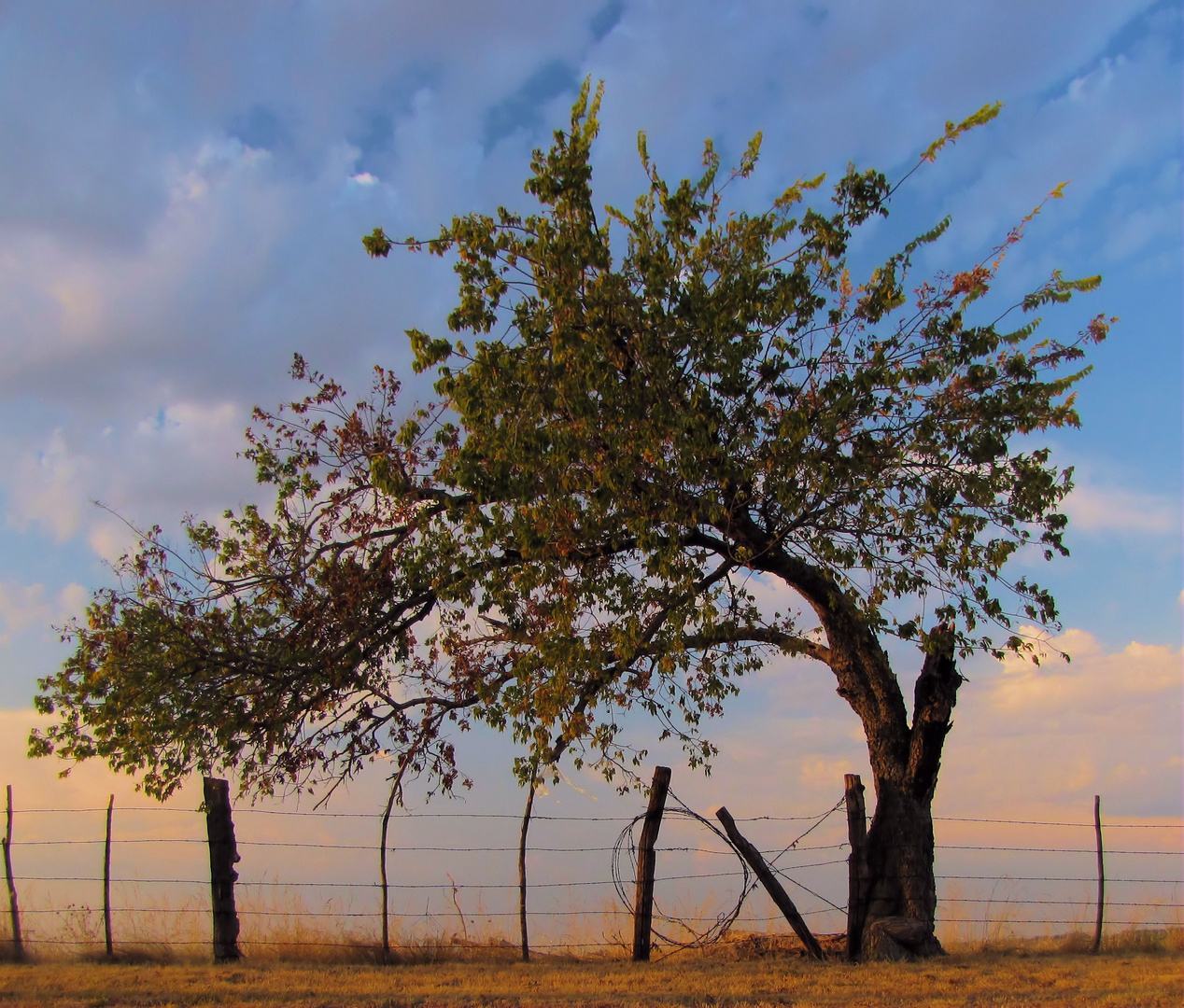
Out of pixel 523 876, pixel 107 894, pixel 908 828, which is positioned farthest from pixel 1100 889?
pixel 107 894

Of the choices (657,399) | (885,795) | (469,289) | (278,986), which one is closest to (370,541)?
(469,289)

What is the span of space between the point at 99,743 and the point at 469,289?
27.0 feet

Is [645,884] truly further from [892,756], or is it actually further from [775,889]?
[892,756]

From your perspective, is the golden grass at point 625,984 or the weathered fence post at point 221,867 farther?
the weathered fence post at point 221,867

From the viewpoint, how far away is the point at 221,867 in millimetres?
14719

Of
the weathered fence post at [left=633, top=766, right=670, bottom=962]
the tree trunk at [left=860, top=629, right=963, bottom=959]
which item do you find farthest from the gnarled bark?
the weathered fence post at [left=633, top=766, right=670, bottom=962]

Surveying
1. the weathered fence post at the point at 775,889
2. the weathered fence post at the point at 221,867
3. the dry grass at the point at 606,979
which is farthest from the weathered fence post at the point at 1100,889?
the weathered fence post at the point at 221,867

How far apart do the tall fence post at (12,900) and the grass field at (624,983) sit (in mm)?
817

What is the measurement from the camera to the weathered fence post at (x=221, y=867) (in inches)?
567

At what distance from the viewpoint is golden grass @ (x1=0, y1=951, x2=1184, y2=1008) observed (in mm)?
10859

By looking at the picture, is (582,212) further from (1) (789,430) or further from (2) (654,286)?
(1) (789,430)

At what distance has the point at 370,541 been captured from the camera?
47.2 feet

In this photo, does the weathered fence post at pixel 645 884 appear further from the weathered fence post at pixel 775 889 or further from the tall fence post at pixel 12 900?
the tall fence post at pixel 12 900

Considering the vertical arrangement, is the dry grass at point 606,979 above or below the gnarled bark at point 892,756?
below
